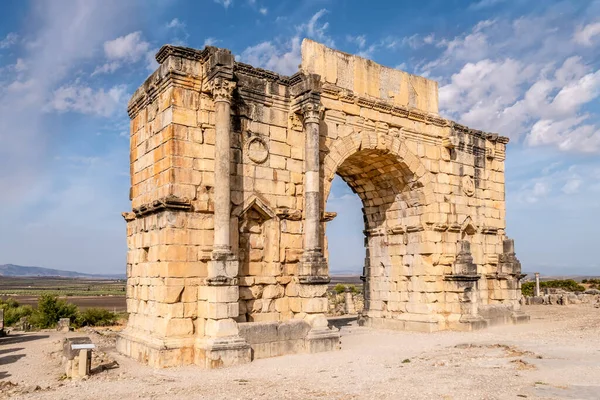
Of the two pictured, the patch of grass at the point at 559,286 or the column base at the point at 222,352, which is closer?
the column base at the point at 222,352

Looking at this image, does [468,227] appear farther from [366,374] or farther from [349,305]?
[366,374]

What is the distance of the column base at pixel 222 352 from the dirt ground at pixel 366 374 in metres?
0.25

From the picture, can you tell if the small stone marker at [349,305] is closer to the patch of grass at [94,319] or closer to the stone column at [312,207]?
the patch of grass at [94,319]

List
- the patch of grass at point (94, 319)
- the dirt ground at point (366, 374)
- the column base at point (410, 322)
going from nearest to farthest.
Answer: the dirt ground at point (366, 374) → the column base at point (410, 322) → the patch of grass at point (94, 319)

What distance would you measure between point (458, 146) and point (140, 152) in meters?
8.29

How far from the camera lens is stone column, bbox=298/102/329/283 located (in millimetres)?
10461

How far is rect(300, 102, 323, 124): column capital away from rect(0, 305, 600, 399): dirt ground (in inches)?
180

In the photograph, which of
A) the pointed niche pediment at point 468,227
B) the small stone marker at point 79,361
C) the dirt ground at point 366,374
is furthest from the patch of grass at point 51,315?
the pointed niche pediment at point 468,227

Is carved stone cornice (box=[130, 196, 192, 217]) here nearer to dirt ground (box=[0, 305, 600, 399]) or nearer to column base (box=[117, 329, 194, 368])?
column base (box=[117, 329, 194, 368])

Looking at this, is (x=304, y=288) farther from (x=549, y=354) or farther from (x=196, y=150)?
(x=549, y=354)

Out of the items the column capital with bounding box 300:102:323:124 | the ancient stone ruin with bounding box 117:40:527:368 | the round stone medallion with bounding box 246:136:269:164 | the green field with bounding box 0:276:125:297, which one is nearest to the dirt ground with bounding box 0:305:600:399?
the ancient stone ruin with bounding box 117:40:527:368

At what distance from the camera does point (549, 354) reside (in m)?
9.42

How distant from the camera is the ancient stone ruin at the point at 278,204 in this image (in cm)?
935

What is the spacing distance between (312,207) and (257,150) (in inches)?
61.7
